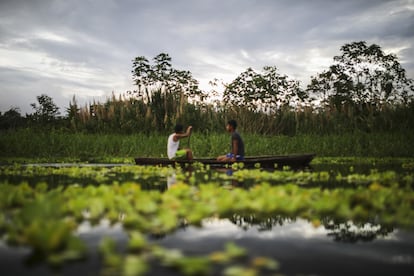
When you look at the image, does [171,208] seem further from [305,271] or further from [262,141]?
[262,141]

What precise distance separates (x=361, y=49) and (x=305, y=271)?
108ft

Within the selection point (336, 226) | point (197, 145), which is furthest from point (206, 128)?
point (336, 226)

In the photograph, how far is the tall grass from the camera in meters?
13.9

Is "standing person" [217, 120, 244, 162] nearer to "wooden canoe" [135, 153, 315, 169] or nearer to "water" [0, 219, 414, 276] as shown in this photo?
"wooden canoe" [135, 153, 315, 169]

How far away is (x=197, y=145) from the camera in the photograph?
14070 millimetres

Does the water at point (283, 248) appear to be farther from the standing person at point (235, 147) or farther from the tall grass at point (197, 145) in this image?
the tall grass at point (197, 145)

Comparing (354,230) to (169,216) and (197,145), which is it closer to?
(169,216)

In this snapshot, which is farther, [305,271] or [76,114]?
[76,114]

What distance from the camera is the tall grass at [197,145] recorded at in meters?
13.9

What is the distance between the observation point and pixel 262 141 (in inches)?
561

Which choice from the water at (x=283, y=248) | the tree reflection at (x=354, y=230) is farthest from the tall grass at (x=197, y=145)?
the water at (x=283, y=248)

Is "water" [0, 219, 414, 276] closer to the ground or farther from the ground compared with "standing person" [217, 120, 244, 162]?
closer to the ground

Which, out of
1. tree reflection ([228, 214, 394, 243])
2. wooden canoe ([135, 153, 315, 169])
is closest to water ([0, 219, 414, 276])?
tree reflection ([228, 214, 394, 243])

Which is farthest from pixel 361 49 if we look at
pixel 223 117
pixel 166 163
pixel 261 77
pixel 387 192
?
pixel 387 192
